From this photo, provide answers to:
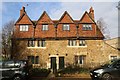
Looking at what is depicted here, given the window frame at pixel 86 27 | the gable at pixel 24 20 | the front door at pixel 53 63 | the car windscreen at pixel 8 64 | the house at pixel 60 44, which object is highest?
the gable at pixel 24 20

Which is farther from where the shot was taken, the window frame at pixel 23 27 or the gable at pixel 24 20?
the gable at pixel 24 20

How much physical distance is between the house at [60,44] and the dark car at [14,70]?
14.6 metres

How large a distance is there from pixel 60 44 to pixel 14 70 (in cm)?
1624

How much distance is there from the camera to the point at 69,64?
32688 millimetres

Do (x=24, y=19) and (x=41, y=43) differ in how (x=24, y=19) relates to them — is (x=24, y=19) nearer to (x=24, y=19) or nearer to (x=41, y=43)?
(x=24, y=19)

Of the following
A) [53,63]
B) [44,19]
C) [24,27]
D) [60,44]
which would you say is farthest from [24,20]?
[53,63]

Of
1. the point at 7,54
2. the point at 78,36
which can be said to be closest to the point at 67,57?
the point at 78,36

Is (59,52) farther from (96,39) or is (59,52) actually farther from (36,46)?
(96,39)

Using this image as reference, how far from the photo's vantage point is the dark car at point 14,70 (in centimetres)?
1784

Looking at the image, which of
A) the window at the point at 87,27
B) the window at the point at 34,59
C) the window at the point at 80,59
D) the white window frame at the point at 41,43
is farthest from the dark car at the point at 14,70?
the window at the point at 87,27

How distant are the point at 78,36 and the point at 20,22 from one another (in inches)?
391

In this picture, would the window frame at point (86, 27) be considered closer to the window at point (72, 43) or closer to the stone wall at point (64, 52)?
the stone wall at point (64, 52)

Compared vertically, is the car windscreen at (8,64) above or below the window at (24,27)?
below

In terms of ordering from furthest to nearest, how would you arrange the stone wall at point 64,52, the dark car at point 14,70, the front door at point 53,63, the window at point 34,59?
the window at point 34,59 < the stone wall at point 64,52 < the front door at point 53,63 < the dark car at point 14,70
